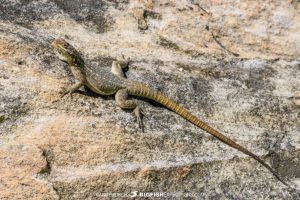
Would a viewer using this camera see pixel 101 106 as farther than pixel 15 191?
Yes

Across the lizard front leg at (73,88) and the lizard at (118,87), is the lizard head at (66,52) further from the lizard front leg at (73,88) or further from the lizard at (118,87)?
the lizard front leg at (73,88)

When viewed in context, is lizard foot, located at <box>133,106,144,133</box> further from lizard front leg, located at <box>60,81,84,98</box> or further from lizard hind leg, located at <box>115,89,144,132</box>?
lizard front leg, located at <box>60,81,84,98</box>

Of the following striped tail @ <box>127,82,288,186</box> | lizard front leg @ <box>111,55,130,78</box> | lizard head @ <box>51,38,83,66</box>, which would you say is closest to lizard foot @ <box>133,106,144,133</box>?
striped tail @ <box>127,82,288,186</box>

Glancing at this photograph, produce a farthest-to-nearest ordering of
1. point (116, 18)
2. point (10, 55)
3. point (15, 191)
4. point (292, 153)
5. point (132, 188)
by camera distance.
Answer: point (116, 18) < point (292, 153) < point (10, 55) < point (132, 188) < point (15, 191)

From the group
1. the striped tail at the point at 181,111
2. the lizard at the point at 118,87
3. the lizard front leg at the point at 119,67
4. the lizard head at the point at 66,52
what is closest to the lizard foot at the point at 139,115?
the lizard at the point at 118,87

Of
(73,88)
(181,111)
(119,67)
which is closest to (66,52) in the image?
(73,88)

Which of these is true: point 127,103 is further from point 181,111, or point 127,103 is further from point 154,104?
point 181,111

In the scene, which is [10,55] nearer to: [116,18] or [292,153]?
[116,18]

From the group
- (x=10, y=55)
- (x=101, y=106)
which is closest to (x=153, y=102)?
(x=101, y=106)
